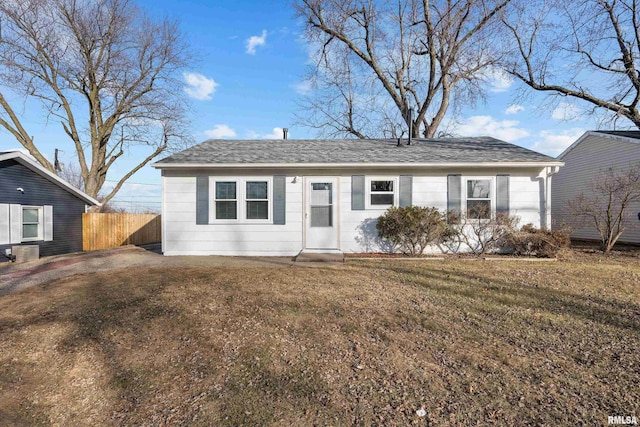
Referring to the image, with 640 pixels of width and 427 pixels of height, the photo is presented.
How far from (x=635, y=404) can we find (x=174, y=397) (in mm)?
3437

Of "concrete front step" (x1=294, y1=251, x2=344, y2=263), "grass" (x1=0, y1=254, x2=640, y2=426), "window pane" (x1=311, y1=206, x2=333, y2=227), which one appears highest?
"window pane" (x1=311, y1=206, x2=333, y2=227)

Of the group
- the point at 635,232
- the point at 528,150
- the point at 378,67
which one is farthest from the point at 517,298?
the point at 378,67

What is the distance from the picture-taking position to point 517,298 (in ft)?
16.2

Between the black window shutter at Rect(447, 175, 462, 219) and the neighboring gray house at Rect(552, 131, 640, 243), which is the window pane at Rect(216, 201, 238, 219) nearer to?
the black window shutter at Rect(447, 175, 462, 219)

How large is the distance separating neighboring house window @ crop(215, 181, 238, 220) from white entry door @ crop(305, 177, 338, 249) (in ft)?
7.03

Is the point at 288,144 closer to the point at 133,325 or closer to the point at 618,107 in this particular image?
the point at 133,325

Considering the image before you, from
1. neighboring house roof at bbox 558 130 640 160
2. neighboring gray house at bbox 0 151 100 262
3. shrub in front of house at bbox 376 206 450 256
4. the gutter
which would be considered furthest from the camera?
neighboring house roof at bbox 558 130 640 160

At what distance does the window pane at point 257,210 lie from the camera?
936 centimetres

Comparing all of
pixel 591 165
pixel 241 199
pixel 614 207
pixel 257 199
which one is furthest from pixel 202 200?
pixel 591 165

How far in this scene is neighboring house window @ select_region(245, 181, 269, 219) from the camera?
30.7ft

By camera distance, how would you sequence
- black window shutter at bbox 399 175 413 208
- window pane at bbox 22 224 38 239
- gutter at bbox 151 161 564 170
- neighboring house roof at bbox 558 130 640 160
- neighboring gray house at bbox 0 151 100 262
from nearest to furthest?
gutter at bbox 151 161 564 170 < black window shutter at bbox 399 175 413 208 < neighboring gray house at bbox 0 151 100 262 < window pane at bbox 22 224 38 239 < neighboring house roof at bbox 558 130 640 160

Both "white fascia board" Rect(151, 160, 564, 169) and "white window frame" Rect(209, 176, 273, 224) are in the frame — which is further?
"white window frame" Rect(209, 176, 273, 224)

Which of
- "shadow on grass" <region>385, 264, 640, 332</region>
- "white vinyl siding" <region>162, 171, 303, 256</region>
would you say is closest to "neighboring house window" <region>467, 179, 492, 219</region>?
"shadow on grass" <region>385, 264, 640, 332</region>

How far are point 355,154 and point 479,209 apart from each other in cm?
393
